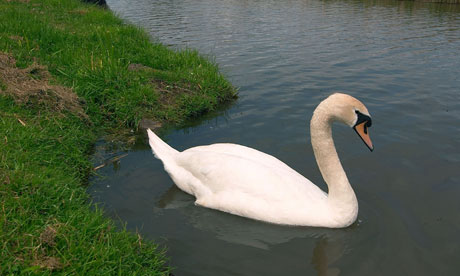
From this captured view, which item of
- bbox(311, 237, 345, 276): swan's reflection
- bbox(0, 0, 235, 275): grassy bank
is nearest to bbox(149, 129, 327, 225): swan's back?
bbox(311, 237, 345, 276): swan's reflection

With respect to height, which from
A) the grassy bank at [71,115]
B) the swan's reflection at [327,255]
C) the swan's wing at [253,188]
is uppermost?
the grassy bank at [71,115]

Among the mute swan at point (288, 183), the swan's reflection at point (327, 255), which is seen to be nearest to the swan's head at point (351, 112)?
the mute swan at point (288, 183)

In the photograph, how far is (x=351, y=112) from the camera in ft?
13.3

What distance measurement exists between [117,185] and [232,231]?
65.2 inches

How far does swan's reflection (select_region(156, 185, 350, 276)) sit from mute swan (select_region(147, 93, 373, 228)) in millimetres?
77

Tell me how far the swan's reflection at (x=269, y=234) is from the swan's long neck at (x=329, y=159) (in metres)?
0.33

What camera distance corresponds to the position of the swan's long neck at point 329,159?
13.7 feet

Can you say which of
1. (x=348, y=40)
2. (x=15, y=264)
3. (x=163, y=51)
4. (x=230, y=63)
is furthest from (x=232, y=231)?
(x=348, y=40)

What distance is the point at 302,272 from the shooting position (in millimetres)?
3678

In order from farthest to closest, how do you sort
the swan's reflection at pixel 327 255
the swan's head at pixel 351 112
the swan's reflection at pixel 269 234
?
the swan's head at pixel 351 112, the swan's reflection at pixel 269 234, the swan's reflection at pixel 327 255

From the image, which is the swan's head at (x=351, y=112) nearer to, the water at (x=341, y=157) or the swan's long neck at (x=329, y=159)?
the swan's long neck at (x=329, y=159)

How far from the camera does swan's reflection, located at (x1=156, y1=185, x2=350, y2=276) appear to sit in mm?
3887

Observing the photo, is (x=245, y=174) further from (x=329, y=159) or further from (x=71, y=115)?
(x=71, y=115)

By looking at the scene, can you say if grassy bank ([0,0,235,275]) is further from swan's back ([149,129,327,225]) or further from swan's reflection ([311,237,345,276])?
swan's reflection ([311,237,345,276])
